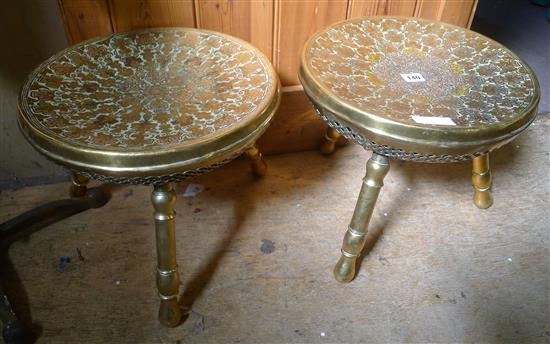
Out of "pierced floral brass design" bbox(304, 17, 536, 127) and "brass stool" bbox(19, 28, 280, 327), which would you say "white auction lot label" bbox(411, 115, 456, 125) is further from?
"brass stool" bbox(19, 28, 280, 327)

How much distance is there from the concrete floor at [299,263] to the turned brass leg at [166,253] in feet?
0.17

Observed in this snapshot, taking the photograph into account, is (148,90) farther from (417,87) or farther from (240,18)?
(417,87)

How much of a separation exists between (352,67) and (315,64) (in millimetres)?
85

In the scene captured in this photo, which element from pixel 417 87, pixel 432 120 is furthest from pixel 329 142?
pixel 432 120

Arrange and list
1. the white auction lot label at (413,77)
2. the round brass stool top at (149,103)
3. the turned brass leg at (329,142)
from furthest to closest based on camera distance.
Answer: the turned brass leg at (329,142) → the white auction lot label at (413,77) → the round brass stool top at (149,103)

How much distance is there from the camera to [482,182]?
4.14 ft

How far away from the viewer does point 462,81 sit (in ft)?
3.01

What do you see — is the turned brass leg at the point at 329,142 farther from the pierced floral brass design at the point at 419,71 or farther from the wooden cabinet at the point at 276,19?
the pierced floral brass design at the point at 419,71

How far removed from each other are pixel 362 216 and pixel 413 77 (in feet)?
1.01

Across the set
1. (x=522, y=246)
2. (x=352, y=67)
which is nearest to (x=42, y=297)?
(x=352, y=67)

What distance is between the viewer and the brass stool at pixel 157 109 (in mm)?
681

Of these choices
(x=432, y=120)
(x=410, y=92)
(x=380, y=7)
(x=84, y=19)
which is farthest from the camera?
(x=380, y=7)

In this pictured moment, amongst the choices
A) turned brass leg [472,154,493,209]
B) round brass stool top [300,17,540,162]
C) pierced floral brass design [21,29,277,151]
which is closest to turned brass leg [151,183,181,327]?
pierced floral brass design [21,29,277,151]

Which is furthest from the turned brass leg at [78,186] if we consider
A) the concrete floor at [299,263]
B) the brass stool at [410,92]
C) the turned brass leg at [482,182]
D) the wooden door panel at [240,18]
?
the turned brass leg at [482,182]
